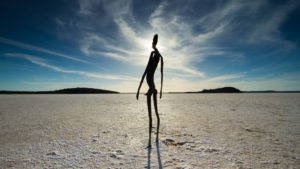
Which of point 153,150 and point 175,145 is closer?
point 153,150

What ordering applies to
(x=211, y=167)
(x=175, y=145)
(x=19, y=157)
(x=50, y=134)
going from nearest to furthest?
(x=211, y=167) < (x=19, y=157) < (x=175, y=145) < (x=50, y=134)

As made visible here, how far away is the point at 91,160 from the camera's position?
2.48 metres

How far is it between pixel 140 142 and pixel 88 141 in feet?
3.52

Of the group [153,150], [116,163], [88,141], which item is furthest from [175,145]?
[88,141]

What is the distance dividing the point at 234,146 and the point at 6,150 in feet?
13.3

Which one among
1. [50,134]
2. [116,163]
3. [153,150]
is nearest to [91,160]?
[116,163]

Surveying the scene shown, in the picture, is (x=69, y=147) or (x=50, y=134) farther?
(x=50, y=134)

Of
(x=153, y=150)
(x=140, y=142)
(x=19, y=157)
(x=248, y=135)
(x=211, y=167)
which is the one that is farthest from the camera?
(x=248, y=135)

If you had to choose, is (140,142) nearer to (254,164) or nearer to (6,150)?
(254,164)

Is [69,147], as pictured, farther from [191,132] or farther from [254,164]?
[254,164]

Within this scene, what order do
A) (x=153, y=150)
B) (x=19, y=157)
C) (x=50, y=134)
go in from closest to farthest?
(x=19, y=157) < (x=153, y=150) < (x=50, y=134)

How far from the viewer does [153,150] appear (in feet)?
9.39

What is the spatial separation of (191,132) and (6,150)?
12.2 feet

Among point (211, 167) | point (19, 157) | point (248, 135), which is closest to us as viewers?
point (211, 167)
